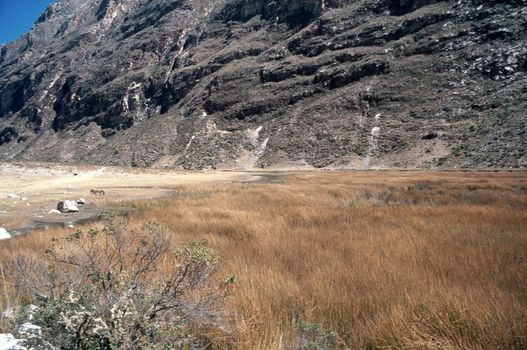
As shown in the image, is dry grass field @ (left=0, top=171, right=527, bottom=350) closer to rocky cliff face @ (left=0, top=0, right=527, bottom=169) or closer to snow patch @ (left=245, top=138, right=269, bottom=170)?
rocky cliff face @ (left=0, top=0, right=527, bottom=169)

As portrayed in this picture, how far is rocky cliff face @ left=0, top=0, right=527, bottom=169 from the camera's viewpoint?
2418 inches

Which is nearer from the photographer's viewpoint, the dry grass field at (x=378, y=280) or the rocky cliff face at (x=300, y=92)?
the dry grass field at (x=378, y=280)

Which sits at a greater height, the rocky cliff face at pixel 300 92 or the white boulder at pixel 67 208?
the rocky cliff face at pixel 300 92

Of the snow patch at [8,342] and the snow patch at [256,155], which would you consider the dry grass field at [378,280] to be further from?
the snow patch at [256,155]

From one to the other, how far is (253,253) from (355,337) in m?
3.20

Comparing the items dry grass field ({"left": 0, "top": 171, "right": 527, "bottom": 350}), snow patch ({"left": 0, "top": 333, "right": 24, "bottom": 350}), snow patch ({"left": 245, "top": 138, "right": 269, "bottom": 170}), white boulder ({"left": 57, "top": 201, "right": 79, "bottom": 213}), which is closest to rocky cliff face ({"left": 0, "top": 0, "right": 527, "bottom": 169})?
A: snow patch ({"left": 245, "top": 138, "right": 269, "bottom": 170})

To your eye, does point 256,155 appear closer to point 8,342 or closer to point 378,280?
point 378,280


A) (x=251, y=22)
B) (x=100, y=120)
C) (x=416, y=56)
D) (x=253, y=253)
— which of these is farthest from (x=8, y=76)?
(x=253, y=253)

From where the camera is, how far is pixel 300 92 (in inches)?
3371

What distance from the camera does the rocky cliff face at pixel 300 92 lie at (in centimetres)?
6141

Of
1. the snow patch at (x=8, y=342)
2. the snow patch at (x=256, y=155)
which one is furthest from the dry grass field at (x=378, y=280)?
the snow patch at (x=256, y=155)

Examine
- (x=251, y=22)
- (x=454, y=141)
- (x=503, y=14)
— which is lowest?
(x=454, y=141)

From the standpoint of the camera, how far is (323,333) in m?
2.86

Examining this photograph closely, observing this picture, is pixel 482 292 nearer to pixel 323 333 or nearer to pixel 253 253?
pixel 323 333
